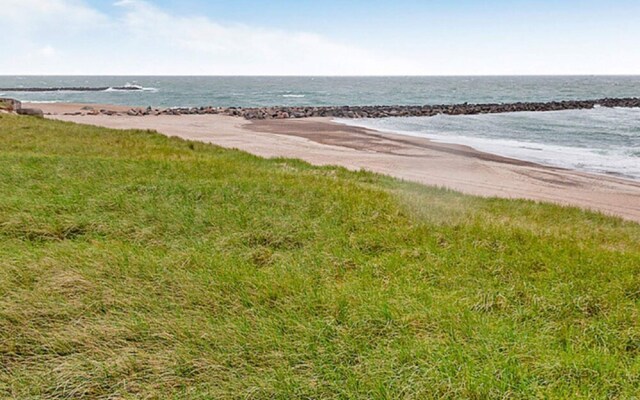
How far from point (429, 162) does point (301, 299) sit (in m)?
17.4

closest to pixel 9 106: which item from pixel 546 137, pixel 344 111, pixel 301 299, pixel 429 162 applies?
pixel 429 162

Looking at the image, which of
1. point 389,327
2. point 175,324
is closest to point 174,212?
point 175,324

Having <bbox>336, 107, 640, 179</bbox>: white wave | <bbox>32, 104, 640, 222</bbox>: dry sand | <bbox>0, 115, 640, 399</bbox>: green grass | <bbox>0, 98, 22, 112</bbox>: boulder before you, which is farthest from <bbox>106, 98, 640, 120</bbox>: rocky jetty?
<bbox>0, 115, 640, 399</bbox>: green grass

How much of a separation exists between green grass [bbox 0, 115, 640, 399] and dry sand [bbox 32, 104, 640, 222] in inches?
264

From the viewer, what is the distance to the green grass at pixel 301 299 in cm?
321

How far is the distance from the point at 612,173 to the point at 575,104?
51.1m

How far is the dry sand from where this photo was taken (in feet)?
47.8

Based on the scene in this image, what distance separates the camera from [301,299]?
4.37 metres

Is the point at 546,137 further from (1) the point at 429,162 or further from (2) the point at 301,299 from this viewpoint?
(2) the point at 301,299

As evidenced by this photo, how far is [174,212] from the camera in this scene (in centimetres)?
720

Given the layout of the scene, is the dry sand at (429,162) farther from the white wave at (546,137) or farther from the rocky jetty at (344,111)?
the rocky jetty at (344,111)

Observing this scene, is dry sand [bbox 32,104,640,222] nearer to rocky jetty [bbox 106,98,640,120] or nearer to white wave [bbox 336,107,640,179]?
white wave [bbox 336,107,640,179]

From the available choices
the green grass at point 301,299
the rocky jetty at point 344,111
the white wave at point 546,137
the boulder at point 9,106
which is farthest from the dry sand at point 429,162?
the rocky jetty at point 344,111

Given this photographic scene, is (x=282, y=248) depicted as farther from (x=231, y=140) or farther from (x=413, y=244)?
(x=231, y=140)
